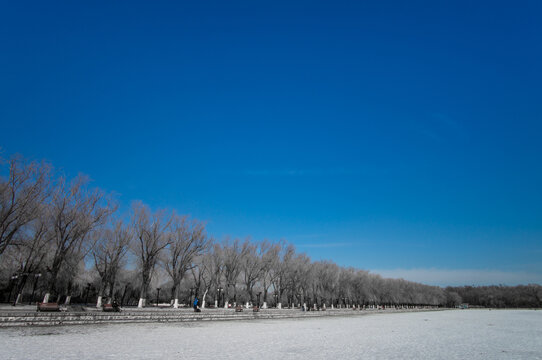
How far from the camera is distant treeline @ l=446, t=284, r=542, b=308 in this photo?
147675 mm

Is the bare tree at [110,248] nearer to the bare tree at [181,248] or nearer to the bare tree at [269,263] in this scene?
the bare tree at [181,248]

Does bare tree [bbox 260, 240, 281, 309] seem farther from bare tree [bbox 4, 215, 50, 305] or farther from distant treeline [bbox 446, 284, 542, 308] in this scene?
distant treeline [bbox 446, 284, 542, 308]

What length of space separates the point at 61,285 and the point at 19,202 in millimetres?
23986

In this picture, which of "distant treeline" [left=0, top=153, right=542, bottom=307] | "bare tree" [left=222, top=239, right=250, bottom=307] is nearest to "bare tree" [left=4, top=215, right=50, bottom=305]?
"distant treeline" [left=0, top=153, right=542, bottom=307]

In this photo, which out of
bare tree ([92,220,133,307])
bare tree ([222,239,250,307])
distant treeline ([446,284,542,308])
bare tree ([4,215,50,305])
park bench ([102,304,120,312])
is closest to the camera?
park bench ([102,304,120,312])

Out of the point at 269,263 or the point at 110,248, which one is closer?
the point at 110,248

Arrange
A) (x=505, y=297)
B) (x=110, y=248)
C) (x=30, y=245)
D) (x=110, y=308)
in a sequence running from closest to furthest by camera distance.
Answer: (x=110, y=308) → (x=30, y=245) → (x=110, y=248) → (x=505, y=297)

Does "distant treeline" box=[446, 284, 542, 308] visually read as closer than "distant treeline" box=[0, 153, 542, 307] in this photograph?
No

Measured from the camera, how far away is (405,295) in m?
125

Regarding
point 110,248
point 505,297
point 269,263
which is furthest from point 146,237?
point 505,297

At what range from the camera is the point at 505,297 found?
515ft

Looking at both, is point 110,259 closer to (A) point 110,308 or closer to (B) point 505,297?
(A) point 110,308

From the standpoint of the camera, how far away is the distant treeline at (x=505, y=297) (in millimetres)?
147675

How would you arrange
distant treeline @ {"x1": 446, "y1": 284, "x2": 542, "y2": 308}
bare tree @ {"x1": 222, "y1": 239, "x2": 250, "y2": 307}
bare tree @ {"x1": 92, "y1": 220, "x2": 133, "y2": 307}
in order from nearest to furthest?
bare tree @ {"x1": 92, "y1": 220, "x2": 133, "y2": 307}, bare tree @ {"x1": 222, "y1": 239, "x2": 250, "y2": 307}, distant treeline @ {"x1": 446, "y1": 284, "x2": 542, "y2": 308}
